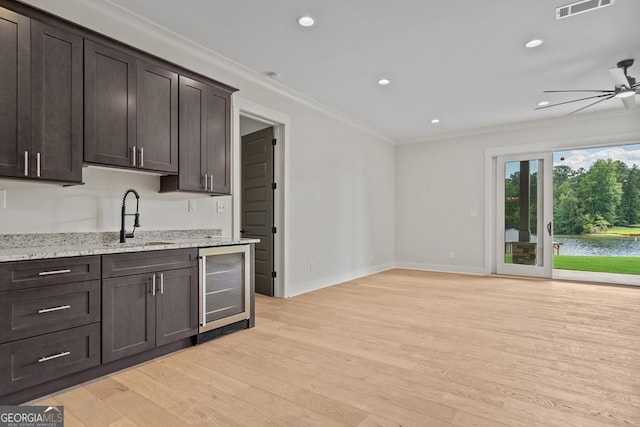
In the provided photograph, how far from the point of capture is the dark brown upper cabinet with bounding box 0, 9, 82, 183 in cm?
205

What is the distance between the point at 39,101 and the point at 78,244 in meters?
1.11

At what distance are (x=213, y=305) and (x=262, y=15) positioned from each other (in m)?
2.71

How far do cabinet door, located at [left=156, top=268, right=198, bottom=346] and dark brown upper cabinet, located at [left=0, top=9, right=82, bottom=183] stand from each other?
103 centimetres

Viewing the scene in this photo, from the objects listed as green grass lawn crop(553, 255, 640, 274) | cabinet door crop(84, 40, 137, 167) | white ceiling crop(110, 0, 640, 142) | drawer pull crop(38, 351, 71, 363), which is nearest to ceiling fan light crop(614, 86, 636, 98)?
white ceiling crop(110, 0, 640, 142)

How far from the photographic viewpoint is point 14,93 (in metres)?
2.08

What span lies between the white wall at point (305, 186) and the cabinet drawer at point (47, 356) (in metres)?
0.89

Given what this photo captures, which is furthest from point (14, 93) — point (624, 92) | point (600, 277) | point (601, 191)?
point (601, 191)

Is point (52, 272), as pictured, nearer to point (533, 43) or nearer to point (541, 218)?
point (533, 43)

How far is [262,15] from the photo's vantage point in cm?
300

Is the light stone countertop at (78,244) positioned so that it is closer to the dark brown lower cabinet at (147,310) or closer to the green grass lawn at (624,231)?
the dark brown lower cabinet at (147,310)

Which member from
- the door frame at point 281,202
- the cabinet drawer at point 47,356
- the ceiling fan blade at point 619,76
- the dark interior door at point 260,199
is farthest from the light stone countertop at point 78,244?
the ceiling fan blade at point 619,76

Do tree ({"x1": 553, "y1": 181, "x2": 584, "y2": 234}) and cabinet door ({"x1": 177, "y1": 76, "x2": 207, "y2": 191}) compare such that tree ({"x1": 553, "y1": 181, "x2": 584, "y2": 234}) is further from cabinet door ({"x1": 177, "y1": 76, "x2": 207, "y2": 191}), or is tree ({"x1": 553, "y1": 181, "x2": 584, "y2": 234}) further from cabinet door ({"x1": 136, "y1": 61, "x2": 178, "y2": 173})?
cabinet door ({"x1": 136, "y1": 61, "x2": 178, "y2": 173})

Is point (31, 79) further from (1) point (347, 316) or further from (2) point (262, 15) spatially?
(1) point (347, 316)

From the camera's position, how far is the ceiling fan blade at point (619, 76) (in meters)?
→ 3.84
